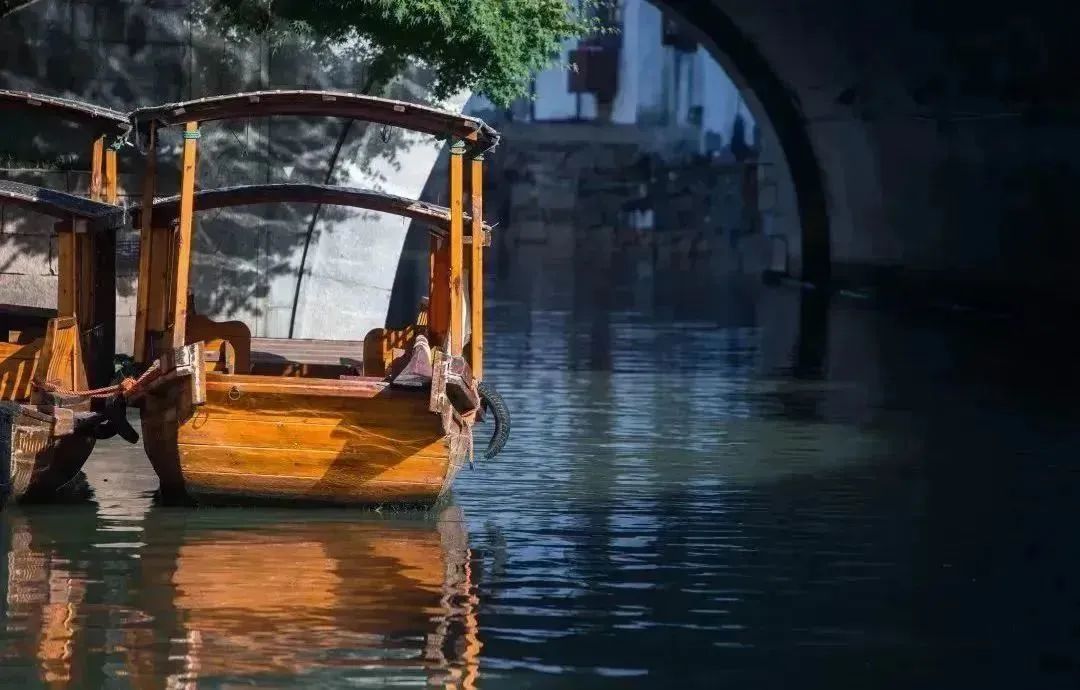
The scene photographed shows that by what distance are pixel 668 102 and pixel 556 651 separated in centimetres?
5995

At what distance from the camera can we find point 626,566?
10.7 meters

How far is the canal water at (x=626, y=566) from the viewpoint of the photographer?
8.54 m

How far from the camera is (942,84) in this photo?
3116 centimetres

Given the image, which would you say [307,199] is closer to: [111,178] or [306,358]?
[306,358]

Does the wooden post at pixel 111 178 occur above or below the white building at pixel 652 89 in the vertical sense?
below

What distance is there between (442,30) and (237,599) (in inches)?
389

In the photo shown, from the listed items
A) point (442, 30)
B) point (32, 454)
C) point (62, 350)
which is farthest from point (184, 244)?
point (442, 30)

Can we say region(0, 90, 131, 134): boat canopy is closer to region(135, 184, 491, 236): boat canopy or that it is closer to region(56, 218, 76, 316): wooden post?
region(135, 184, 491, 236): boat canopy

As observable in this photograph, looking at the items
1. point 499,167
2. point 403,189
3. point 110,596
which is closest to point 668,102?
point 499,167

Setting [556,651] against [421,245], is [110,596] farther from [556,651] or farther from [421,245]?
[421,245]

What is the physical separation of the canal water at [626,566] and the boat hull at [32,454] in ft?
1.02

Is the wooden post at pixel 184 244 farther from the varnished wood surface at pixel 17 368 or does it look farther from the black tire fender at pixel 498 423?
the black tire fender at pixel 498 423

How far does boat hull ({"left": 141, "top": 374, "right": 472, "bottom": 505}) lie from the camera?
12234 mm

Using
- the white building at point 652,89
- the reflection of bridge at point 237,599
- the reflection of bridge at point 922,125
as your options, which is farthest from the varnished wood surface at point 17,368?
the white building at point 652,89
